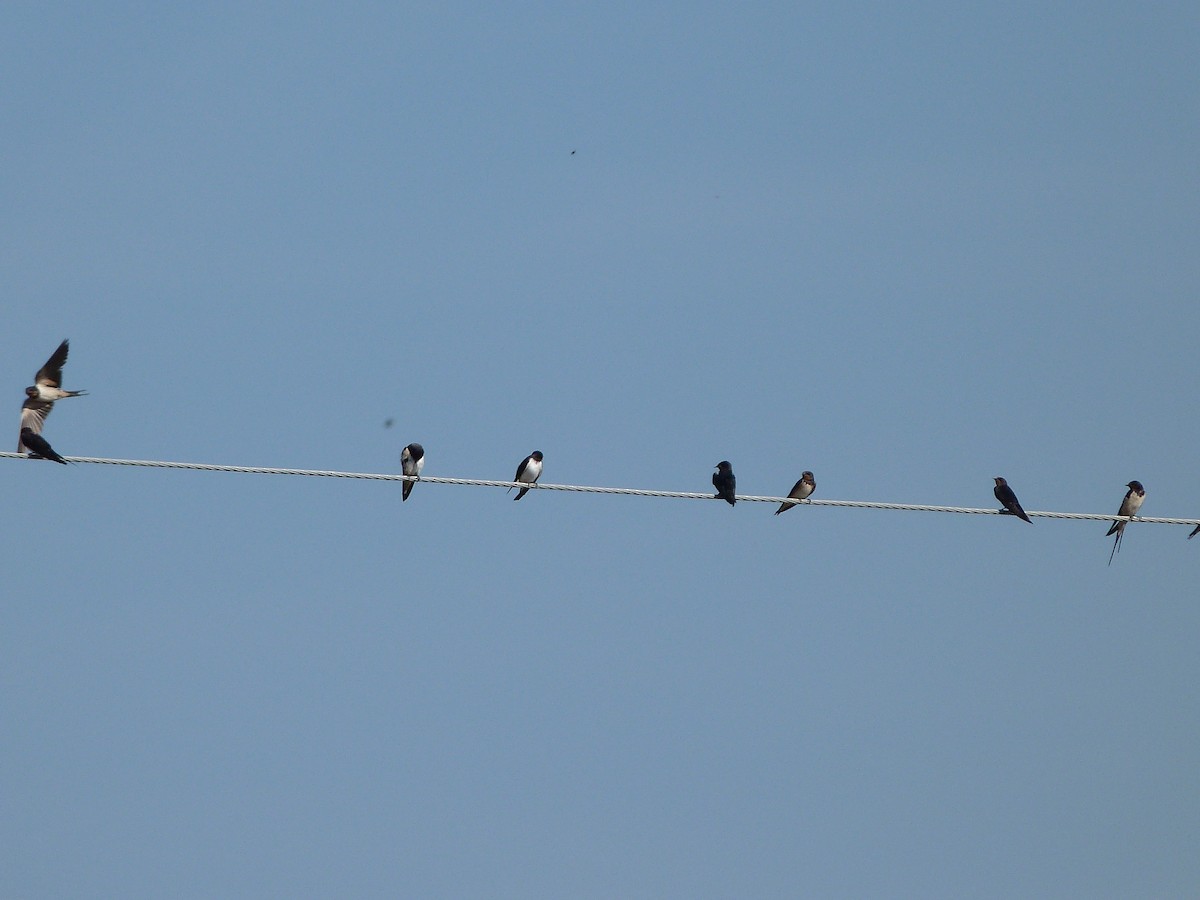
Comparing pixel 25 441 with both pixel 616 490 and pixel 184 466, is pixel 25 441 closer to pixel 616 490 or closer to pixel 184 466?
pixel 184 466

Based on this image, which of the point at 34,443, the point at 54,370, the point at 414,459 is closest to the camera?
the point at 34,443

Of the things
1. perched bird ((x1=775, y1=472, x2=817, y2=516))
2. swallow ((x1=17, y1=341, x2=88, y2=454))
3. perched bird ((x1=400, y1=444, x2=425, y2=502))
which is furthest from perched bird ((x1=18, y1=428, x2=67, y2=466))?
perched bird ((x1=775, y1=472, x2=817, y2=516))

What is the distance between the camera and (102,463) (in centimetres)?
1412

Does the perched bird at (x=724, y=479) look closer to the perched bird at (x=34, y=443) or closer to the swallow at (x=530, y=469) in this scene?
the swallow at (x=530, y=469)

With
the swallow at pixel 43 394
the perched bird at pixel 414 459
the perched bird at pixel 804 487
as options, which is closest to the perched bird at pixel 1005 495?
the perched bird at pixel 804 487

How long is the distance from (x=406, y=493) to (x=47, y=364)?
3.72 meters

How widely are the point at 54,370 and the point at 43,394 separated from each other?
0.56 meters

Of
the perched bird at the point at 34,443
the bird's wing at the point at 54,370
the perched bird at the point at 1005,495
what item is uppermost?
the perched bird at the point at 1005,495

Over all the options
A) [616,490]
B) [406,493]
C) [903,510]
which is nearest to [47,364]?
[406,493]

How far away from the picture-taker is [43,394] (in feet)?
63.2

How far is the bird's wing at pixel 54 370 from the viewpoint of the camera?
1956 centimetres

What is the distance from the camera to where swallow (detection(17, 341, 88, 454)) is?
1873 cm

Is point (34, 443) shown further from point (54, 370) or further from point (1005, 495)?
point (1005, 495)

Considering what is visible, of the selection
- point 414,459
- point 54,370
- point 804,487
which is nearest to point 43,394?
point 54,370
